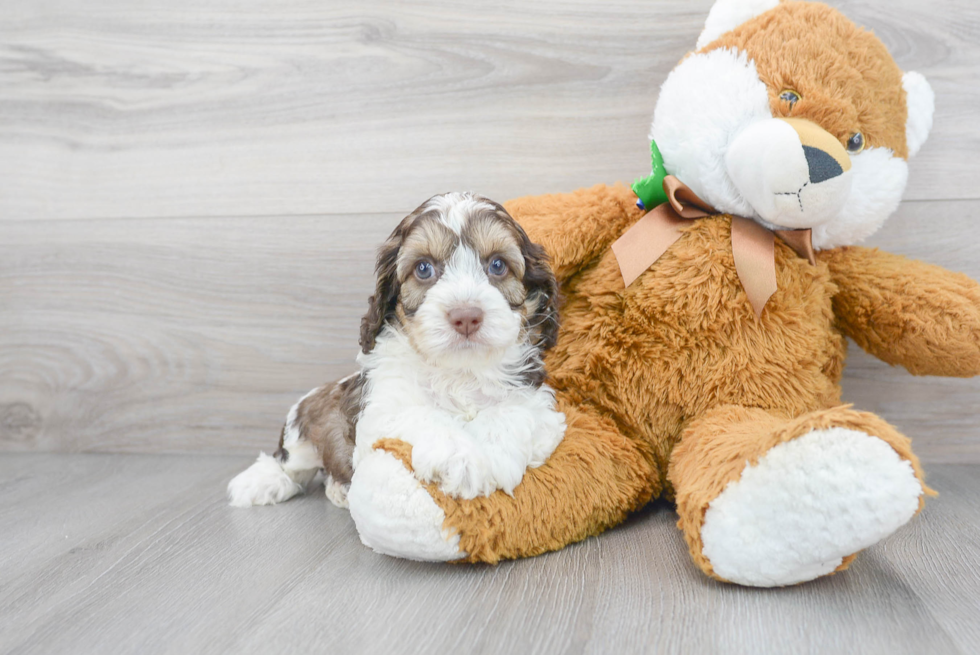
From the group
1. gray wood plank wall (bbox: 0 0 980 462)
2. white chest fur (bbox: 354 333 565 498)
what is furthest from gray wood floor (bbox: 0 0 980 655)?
white chest fur (bbox: 354 333 565 498)

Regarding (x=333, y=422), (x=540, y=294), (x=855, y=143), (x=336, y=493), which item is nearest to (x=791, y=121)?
(x=855, y=143)

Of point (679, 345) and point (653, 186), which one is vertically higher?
point (653, 186)

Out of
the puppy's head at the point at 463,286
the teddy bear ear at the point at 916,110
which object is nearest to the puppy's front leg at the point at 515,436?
the puppy's head at the point at 463,286

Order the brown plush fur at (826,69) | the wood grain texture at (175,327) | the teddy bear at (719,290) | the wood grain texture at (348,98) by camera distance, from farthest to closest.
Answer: the wood grain texture at (175,327), the wood grain texture at (348,98), the brown plush fur at (826,69), the teddy bear at (719,290)

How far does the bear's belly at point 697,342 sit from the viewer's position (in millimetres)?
1562

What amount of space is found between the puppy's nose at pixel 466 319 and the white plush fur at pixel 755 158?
2.04 ft

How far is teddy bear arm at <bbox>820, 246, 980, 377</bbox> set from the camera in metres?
1.59

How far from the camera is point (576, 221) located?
1.68m

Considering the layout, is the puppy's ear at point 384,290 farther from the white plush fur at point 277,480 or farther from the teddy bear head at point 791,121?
the teddy bear head at point 791,121

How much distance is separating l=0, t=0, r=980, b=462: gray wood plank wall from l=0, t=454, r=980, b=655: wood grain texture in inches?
Answer: 25.7

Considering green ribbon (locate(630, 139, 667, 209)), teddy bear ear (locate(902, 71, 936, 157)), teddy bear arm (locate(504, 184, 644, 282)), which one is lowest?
teddy bear arm (locate(504, 184, 644, 282))

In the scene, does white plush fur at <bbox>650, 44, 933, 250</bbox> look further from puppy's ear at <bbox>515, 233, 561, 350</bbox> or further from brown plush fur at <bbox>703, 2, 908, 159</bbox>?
puppy's ear at <bbox>515, 233, 561, 350</bbox>

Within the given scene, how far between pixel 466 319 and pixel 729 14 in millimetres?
956

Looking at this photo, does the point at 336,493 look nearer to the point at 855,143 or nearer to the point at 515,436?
the point at 515,436
